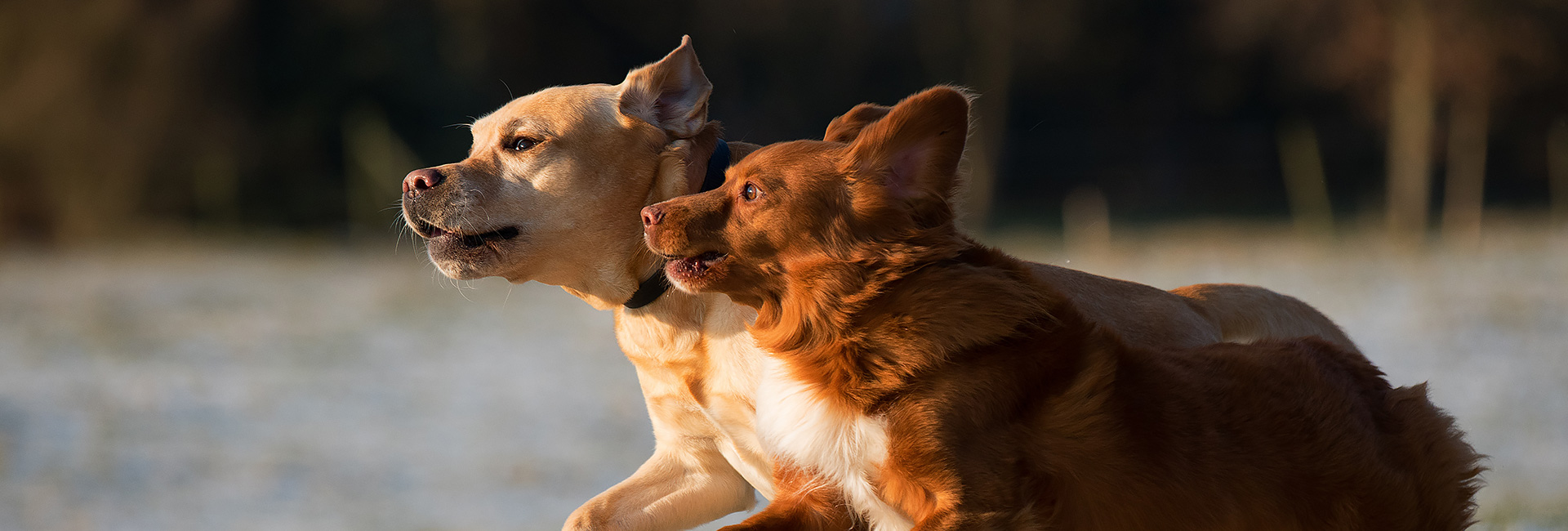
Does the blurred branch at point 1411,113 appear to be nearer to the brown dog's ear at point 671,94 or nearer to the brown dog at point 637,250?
the brown dog at point 637,250

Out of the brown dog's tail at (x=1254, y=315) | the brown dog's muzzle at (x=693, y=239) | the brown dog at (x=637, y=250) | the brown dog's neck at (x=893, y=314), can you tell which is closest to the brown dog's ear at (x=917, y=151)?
the brown dog's neck at (x=893, y=314)

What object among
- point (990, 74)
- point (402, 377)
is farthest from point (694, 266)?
point (990, 74)

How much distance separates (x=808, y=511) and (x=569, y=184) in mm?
1729

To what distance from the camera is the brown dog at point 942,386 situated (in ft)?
10.00

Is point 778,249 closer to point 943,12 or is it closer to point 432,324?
point 432,324

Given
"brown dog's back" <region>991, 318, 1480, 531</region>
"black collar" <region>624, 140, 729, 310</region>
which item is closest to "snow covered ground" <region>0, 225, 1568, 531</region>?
"black collar" <region>624, 140, 729, 310</region>

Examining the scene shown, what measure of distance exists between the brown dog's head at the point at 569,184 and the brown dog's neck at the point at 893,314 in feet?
4.26

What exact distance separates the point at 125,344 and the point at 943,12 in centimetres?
2154

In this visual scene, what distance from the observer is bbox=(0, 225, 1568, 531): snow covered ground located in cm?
1162

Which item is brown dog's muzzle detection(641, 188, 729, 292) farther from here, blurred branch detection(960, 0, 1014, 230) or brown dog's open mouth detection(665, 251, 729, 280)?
blurred branch detection(960, 0, 1014, 230)

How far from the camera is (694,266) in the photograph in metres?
3.35

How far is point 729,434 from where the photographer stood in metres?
4.39

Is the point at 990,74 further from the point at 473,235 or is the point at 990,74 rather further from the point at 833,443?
the point at 833,443

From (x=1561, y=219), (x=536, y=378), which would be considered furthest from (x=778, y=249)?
(x=1561, y=219)
